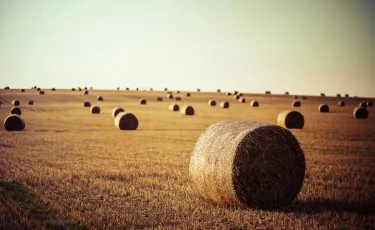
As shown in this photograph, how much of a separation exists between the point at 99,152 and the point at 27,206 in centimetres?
829

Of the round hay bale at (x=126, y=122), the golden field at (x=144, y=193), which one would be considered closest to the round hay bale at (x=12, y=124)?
the round hay bale at (x=126, y=122)

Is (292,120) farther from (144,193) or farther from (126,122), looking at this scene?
(144,193)

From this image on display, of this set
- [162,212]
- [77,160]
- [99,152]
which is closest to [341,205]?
[162,212]

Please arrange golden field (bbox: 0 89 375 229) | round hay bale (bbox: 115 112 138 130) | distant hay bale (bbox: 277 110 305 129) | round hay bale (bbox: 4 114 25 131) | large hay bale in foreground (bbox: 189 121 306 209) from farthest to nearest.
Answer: round hay bale (bbox: 115 112 138 130), distant hay bale (bbox: 277 110 305 129), round hay bale (bbox: 4 114 25 131), large hay bale in foreground (bbox: 189 121 306 209), golden field (bbox: 0 89 375 229)

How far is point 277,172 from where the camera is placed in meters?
9.23

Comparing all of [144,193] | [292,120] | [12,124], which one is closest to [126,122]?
[12,124]

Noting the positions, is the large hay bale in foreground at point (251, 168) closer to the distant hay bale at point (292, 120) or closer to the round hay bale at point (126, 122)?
the distant hay bale at point (292, 120)

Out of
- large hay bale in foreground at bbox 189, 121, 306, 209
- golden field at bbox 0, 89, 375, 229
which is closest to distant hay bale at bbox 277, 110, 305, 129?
golden field at bbox 0, 89, 375, 229

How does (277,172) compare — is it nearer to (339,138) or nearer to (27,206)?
(27,206)

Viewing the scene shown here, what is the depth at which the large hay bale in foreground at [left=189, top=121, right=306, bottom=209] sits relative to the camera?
349 inches

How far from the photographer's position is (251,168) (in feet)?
29.5

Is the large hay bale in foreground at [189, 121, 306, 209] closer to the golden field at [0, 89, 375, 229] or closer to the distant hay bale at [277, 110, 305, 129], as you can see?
the golden field at [0, 89, 375, 229]

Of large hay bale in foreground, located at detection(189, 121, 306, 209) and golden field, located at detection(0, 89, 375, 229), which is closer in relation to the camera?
golden field, located at detection(0, 89, 375, 229)

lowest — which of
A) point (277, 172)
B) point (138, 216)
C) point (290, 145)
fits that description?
point (138, 216)
